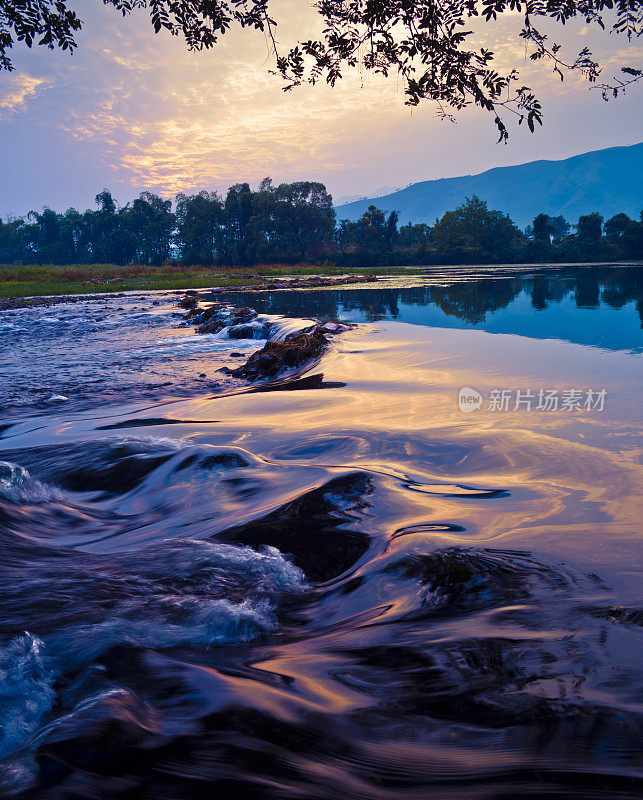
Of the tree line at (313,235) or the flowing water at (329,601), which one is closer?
the flowing water at (329,601)

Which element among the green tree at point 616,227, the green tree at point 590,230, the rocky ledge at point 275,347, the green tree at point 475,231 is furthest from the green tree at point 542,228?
the rocky ledge at point 275,347

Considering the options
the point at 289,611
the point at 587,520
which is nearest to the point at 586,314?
the point at 587,520

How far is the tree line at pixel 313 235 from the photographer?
82438 millimetres

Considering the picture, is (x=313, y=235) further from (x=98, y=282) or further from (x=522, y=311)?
(x=522, y=311)

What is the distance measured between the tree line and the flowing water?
88309 millimetres

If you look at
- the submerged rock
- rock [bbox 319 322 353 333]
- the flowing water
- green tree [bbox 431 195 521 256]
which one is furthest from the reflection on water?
green tree [bbox 431 195 521 256]

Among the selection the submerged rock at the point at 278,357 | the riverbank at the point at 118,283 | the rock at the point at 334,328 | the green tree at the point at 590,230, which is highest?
the green tree at the point at 590,230

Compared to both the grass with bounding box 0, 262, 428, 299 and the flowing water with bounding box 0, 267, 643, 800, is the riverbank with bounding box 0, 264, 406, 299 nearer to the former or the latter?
the grass with bounding box 0, 262, 428, 299

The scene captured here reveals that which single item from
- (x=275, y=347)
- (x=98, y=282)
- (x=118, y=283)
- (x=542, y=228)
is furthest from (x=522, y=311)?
(x=542, y=228)

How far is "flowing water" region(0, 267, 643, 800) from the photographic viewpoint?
1.69m

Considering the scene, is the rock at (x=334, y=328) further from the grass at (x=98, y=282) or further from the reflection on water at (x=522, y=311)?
the grass at (x=98, y=282)

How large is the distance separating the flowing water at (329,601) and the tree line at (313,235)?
88.3 metres

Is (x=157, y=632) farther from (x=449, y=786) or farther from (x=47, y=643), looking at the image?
(x=449, y=786)

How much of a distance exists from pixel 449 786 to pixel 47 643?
82.5 inches
